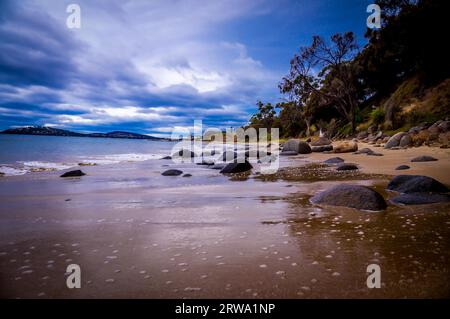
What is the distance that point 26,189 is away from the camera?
7875 millimetres

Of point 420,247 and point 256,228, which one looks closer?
point 420,247

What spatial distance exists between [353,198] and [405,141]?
49.1ft

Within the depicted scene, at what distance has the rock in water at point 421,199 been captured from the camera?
15.6ft

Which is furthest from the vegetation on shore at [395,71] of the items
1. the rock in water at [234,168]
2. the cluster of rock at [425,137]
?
the rock in water at [234,168]

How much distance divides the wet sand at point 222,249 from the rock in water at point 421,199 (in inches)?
7.7

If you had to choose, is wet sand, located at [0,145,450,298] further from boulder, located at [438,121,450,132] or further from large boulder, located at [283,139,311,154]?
large boulder, located at [283,139,311,154]

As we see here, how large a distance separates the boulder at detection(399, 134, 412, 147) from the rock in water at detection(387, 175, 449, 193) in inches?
500

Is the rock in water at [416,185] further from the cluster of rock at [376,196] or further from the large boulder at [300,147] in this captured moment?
the large boulder at [300,147]

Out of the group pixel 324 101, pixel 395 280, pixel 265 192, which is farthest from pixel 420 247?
pixel 324 101

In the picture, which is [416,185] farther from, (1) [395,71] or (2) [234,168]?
(1) [395,71]

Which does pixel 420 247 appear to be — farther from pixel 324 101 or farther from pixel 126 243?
pixel 324 101

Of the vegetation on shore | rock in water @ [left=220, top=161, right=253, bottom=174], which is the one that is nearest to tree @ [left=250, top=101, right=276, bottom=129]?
the vegetation on shore
